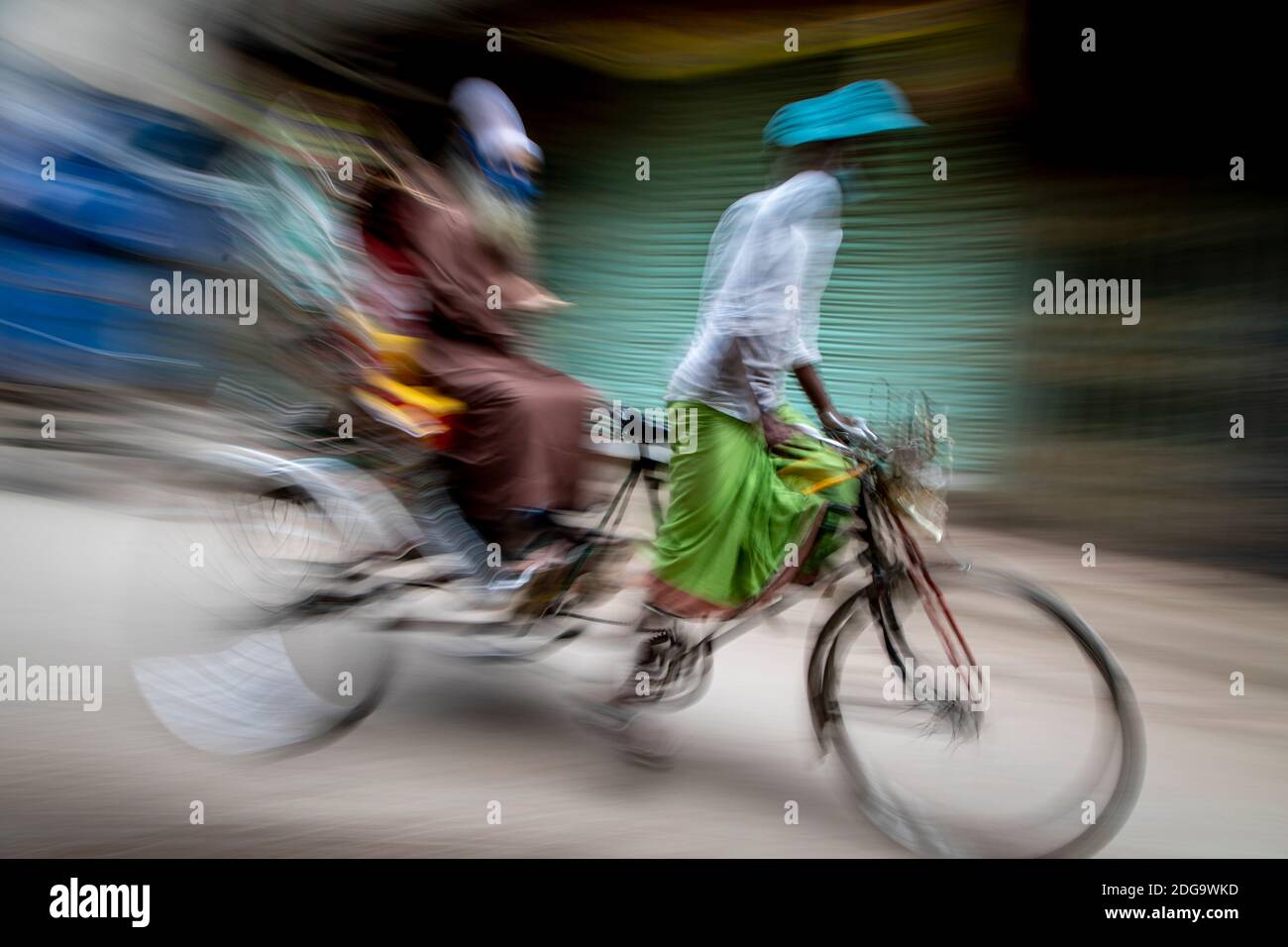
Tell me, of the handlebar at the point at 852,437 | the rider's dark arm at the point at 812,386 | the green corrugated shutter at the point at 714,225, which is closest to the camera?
the handlebar at the point at 852,437

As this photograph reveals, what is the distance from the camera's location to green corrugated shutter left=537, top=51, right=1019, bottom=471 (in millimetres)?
5250

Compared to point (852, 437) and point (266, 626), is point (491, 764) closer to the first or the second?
point (266, 626)

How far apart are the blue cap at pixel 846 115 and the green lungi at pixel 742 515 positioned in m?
0.70

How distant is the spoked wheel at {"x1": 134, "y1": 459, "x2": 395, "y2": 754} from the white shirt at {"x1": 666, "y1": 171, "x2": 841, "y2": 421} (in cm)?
103

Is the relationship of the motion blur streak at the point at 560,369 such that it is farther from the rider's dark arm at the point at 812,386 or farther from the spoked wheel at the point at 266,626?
the rider's dark arm at the point at 812,386

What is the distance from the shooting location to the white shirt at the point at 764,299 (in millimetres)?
2695

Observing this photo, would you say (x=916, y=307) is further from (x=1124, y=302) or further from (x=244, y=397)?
(x=244, y=397)

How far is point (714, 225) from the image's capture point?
552 centimetres

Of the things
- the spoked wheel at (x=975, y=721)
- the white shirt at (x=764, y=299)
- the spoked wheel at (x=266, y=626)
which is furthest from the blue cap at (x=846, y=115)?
the spoked wheel at (x=266, y=626)

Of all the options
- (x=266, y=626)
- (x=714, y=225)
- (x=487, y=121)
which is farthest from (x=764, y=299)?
(x=714, y=225)

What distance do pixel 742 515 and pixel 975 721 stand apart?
0.77 meters

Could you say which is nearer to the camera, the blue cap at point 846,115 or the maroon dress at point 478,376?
the blue cap at point 846,115

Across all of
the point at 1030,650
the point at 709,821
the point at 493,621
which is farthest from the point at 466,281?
the point at 1030,650

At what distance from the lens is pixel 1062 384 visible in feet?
17.1
